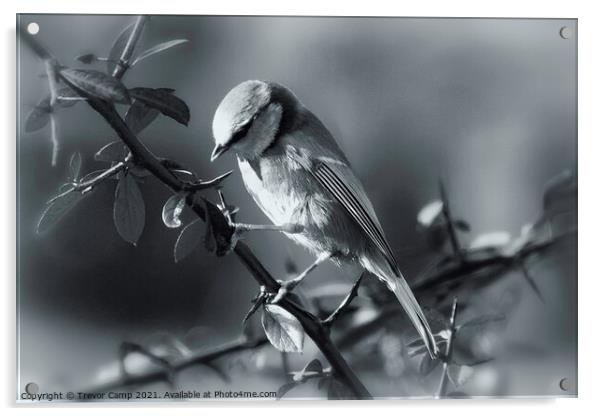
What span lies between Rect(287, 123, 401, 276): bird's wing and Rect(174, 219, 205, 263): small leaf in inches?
7.6

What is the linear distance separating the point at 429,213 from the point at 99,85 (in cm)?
58

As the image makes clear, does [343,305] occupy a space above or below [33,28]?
below

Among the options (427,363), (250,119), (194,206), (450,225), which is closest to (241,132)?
(250,119)

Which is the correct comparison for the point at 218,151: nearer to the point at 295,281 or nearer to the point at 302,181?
the point at 302,181

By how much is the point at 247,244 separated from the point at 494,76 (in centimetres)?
51

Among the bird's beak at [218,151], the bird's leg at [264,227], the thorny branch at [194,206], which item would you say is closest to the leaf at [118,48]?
the thorny branch at [194,206]

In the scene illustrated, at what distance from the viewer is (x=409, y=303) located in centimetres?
109

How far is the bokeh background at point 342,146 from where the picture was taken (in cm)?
108

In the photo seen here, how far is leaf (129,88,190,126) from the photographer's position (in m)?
1.08

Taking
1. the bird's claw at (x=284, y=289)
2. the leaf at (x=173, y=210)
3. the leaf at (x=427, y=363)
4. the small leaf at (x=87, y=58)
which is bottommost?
the leaf at (x=427, y=363)

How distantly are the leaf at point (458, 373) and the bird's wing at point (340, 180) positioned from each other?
19 centimetres

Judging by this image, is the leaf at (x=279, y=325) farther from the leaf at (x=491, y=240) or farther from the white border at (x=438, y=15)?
the leaf at (x=491, y=240)
